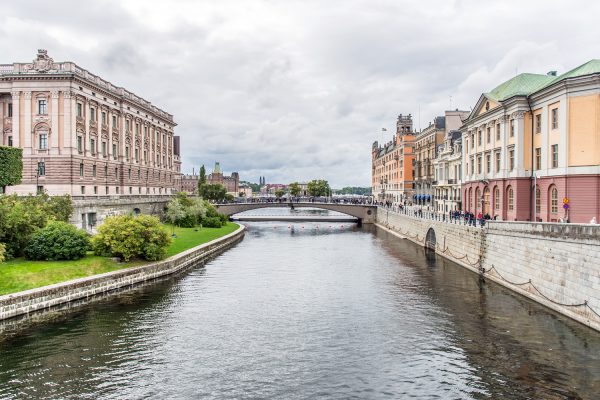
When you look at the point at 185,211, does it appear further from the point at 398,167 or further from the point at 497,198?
the point at 398,167

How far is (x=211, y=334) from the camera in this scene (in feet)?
88.0

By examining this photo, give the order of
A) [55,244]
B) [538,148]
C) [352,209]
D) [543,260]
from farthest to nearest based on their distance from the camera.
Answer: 1. [352,209]
2. [538,148]
3. [55,244]
4. [543,260]

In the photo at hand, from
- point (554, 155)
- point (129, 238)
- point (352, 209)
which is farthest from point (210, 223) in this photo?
point (554, 155)

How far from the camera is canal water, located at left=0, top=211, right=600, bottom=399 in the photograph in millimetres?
19734

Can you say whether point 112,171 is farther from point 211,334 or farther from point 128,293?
point 211,334

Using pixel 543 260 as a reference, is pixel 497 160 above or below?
above

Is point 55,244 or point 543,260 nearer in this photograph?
point 543,260

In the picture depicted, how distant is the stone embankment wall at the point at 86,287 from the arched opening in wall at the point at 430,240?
103 feet

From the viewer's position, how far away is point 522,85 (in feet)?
174

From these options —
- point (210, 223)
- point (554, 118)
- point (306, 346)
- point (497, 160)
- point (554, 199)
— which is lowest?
point (306, 346)

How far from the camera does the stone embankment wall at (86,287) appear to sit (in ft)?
97.5

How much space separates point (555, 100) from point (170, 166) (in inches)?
3784

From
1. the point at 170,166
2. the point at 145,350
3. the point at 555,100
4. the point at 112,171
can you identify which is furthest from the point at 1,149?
the point at 170,166

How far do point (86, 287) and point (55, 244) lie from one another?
606cm
